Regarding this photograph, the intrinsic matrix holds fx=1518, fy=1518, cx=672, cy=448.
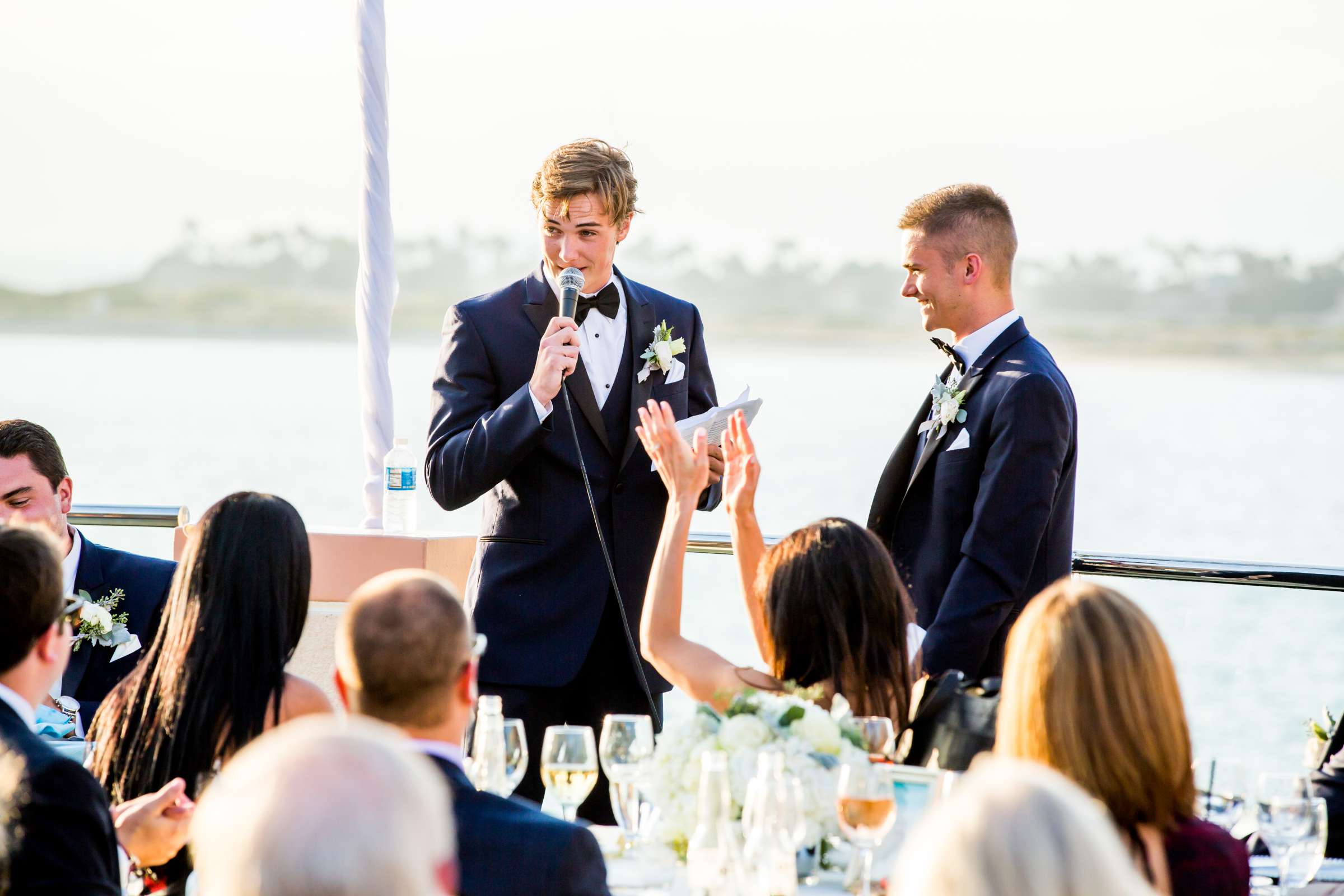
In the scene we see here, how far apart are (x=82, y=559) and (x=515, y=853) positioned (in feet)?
6.68

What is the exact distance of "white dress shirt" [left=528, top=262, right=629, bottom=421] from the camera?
341 cm

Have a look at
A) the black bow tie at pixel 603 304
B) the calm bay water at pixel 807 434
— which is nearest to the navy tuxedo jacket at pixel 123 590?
the black bow tie at pixel 603 304

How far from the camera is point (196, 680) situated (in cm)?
239

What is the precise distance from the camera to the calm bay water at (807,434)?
88.0 feet

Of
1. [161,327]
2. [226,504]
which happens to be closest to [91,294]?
[161,327]

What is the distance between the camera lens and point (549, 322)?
3.27 meters

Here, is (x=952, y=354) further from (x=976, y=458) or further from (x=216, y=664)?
(x=216, y=664)

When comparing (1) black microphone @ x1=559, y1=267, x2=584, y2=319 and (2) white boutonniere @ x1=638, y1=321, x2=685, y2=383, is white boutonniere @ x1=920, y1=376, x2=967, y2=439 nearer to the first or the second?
(2) white boutonniere @ x1=638, y1=321, x2=685, y2=383

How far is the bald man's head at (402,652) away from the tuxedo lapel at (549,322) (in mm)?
1492

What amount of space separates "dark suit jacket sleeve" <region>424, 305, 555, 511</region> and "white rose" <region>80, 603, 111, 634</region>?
0.73m

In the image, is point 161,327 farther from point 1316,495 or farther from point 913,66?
point 1316,495

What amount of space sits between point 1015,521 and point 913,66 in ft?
79.7

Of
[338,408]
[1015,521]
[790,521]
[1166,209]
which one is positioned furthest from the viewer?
[338,408]

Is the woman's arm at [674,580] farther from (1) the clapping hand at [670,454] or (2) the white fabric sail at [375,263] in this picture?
(2) the white fabric sail at [375,263]
